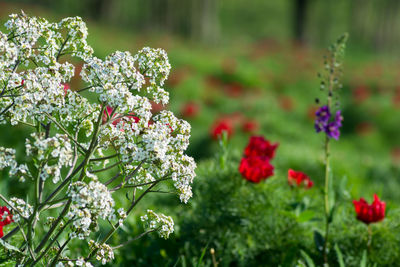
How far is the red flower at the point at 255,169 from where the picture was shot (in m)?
2.85

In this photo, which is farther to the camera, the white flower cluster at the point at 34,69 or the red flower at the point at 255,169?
the red flower at the point at 255,169

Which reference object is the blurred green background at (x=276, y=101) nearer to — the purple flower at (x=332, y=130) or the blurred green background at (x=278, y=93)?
the blurred green background at (x=278, y=93)

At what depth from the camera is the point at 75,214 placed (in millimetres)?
1666

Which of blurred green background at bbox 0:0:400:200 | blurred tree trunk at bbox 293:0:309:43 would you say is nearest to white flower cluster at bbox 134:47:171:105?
blurred green background at bbox 0:0:400:200

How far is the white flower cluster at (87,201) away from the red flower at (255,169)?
1.34 m

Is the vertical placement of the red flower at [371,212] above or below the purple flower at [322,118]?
below

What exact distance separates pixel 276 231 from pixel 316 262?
0.34 m

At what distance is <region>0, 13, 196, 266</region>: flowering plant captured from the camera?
167 cm

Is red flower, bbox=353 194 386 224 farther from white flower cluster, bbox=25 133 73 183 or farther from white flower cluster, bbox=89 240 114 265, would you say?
white flower cluster, bbox=25 133 73 183

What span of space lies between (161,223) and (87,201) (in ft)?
1.74

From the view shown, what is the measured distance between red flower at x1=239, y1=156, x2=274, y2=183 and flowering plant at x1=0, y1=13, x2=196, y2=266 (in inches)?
37.7

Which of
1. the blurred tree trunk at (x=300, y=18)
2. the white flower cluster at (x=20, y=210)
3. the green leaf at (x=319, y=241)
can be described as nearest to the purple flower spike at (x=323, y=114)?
the green leaf at (x=319, y=241)

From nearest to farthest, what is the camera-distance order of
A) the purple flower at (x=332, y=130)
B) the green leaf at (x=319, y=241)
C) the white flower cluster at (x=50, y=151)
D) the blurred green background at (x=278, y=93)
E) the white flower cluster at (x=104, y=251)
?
the white flower cluster at (x=50, y=151)
the white flower cluster at (x=104, y=251)
the purple flower at (x=332, y=130)
the green leaf at (x=319, y=241)
the blurred green background at (x=278, y=93)

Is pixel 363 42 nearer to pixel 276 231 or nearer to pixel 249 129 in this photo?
pixel 249 129
